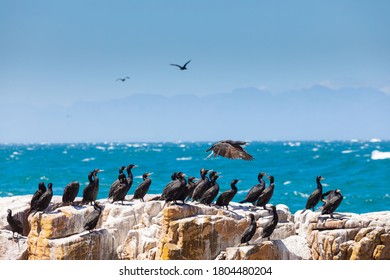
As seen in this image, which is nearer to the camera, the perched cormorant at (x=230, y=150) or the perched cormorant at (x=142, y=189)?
the perched cormorant at (x=142, y=189)

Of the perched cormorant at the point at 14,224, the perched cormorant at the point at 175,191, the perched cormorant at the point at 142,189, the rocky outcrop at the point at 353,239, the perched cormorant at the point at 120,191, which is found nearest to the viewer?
the rocky outcrop at the point at 353,239

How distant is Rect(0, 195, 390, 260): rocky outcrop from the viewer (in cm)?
1464

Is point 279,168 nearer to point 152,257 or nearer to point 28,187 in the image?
point 28,187

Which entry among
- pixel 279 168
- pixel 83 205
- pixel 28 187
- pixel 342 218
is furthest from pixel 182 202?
pixel 279 168

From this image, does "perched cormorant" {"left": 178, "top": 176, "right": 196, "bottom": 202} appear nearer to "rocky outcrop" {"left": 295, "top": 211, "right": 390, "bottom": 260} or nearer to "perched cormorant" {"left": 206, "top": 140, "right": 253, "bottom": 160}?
"perched cormorant" {"left": 206, "top": 140, "right": 253, "bottom": 160}

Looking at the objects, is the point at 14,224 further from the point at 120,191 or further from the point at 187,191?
the point at 187,191

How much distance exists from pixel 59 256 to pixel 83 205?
6.03 feet

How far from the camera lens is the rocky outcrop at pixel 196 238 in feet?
48.0

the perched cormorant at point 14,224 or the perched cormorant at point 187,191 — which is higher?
the perched cormorant at point 187,191

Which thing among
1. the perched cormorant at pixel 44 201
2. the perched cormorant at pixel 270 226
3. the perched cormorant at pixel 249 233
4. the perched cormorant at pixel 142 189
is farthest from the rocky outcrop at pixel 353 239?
the perched cormorant at pixel 44 201

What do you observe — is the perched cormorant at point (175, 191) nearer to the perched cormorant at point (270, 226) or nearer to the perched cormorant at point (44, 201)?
the perched cormorant at point (270, 226)

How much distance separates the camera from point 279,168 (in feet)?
163

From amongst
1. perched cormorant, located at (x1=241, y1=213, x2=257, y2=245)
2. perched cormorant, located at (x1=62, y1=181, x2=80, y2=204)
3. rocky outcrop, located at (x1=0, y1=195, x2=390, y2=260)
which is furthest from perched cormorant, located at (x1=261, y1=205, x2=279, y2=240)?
perched cormorant, located at (x1=62, y1=181, x2=80, y2=204)
